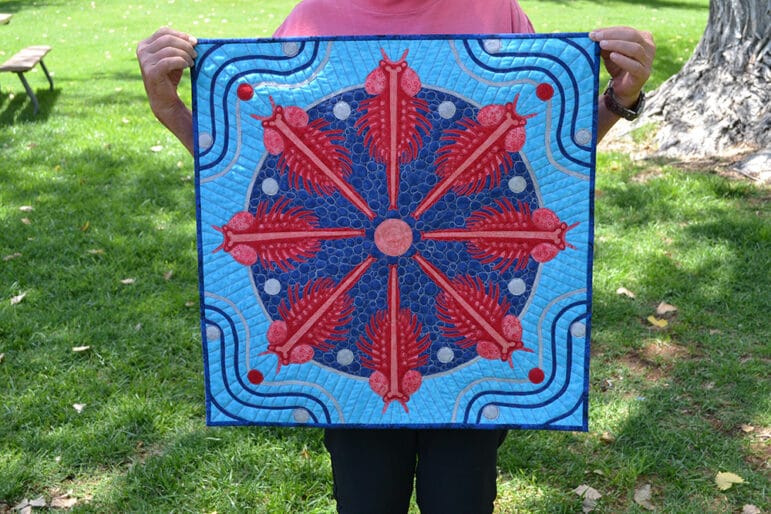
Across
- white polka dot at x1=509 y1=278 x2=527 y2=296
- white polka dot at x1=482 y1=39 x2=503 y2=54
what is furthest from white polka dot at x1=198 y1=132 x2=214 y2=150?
white polka dot at x1=509 y1=278 x2=527 y2=296

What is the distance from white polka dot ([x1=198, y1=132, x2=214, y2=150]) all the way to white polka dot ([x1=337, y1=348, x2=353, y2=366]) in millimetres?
596

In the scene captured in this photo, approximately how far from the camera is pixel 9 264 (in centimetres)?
496

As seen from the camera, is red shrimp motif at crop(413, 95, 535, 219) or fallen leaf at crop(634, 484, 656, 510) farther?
fallen leaf at crop(634, 484, 656, 510)

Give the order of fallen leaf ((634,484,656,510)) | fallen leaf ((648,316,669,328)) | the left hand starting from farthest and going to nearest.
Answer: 1. fallen leaf ((648,316,669,328))
2. fallen leaf ((634,484,656,510))
3. the left hand

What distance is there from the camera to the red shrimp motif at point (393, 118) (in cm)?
190

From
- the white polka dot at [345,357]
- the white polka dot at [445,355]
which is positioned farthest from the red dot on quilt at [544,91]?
the white polka dot at [345,357]

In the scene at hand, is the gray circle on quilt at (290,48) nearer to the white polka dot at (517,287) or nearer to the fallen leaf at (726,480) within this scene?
the white polka dot at (517,287)

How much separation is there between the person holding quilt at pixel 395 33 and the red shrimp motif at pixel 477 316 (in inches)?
9.6

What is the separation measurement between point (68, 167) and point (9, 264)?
72.8 inches

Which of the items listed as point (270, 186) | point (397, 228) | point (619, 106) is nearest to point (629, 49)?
point (619, 106)

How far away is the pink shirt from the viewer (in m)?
2.00

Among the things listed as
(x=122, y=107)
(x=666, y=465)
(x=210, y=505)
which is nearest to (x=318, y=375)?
(x=210, y=505)

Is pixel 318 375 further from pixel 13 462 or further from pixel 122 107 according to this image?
pixel 122 107

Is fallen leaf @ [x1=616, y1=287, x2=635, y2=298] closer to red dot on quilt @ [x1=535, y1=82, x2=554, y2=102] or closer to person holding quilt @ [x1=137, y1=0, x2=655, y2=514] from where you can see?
person holding quilt @ [x1=137, y1=0, x2=655, y2=514]
